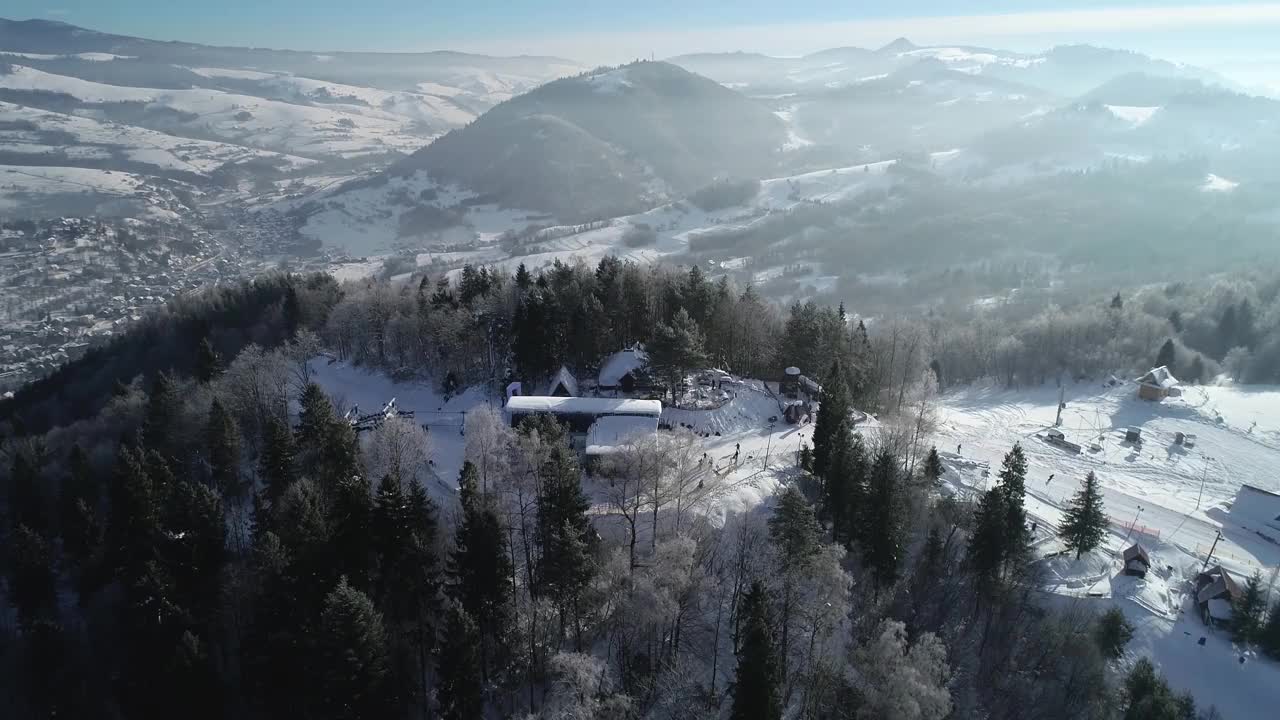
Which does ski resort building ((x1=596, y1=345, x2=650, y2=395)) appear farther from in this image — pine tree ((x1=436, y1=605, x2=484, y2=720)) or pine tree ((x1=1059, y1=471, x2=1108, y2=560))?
pine tree ((x1=1059, y1=471, x2=1108, y2=560))

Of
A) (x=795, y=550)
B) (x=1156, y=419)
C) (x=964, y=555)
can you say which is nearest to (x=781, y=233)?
(x=1156, y=419)

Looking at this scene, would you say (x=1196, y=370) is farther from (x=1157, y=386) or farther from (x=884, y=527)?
(x=884, y=527)

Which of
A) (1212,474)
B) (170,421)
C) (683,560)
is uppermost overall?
(683,560)

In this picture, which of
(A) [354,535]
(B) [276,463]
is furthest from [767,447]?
(B) [276,463]

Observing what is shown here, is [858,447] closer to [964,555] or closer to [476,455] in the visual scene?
[964,555]

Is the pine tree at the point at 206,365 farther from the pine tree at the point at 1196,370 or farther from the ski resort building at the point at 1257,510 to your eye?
the pine tree at the point at 1196,370

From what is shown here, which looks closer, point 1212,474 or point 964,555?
point 964,555
